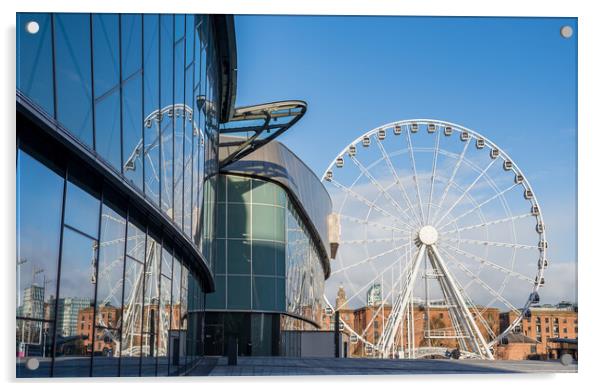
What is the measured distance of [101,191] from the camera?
355 inches

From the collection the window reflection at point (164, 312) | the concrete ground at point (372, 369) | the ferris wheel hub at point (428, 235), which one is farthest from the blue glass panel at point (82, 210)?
the ferris wheel hub at point (428, 235)

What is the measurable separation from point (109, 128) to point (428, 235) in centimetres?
3131

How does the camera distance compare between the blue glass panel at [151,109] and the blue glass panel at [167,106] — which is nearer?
the blue glass panel at [151,109]

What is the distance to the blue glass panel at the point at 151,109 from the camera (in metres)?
10.8

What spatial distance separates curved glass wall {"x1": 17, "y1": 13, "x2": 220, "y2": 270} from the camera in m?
8.04

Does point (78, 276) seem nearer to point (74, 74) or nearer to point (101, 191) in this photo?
point (101, 191)

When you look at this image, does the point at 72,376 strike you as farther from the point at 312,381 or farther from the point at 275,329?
the point at 275,329

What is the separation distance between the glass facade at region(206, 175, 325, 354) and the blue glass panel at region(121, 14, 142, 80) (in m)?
21.6

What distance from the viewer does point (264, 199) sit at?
1351 inches

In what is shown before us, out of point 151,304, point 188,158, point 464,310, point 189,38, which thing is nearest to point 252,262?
point 464,310

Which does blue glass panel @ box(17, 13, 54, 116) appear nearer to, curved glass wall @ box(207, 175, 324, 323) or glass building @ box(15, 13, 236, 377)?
glass building @ box(15, 13, 236, 377)

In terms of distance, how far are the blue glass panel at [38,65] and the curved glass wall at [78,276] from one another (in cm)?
49

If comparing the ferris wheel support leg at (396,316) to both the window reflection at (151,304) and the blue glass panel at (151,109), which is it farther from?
the blue glass panel at (151,109)

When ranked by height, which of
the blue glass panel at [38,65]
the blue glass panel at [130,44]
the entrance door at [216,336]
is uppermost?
Answer: the blue glass panel at [130,44]
